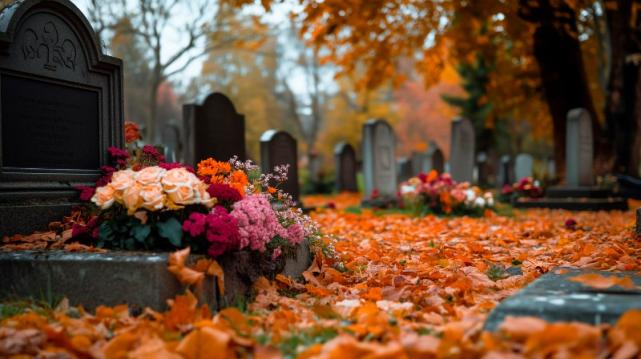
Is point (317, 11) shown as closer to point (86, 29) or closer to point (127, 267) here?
point (86, 29)

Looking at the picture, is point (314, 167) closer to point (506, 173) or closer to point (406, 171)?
point (406, 171)

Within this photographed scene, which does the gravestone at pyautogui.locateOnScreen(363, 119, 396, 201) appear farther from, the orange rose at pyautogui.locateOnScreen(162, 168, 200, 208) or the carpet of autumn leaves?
the orange rose at pyautogui.locateOnScreen(162, 168, 200, 208)

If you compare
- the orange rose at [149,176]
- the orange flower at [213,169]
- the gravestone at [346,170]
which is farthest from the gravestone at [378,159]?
the orange rose at [149,176]

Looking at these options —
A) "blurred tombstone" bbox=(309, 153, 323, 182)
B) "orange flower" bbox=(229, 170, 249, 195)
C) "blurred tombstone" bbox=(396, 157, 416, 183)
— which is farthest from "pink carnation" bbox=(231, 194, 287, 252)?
"blurred tombstone" bbox=(396, 157, 416, 183)

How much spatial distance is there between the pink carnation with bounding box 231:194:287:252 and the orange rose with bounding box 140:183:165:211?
45cm

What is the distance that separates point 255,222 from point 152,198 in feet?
2.18

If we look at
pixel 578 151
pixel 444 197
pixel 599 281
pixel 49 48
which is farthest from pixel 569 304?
pixel 578 151

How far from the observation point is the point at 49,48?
4.79 metres

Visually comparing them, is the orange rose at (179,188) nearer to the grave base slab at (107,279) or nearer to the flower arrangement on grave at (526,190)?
the grave base slab at (107,279)

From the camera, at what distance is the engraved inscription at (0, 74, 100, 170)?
14.8 feet

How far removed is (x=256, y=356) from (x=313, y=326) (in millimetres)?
514

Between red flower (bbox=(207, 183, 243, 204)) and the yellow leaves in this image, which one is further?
red flower (bbox=(207, 183, 243, 204))

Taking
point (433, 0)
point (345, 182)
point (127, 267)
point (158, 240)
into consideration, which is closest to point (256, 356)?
point (127, 267)

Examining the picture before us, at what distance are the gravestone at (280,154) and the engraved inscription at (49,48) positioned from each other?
17.6ft
